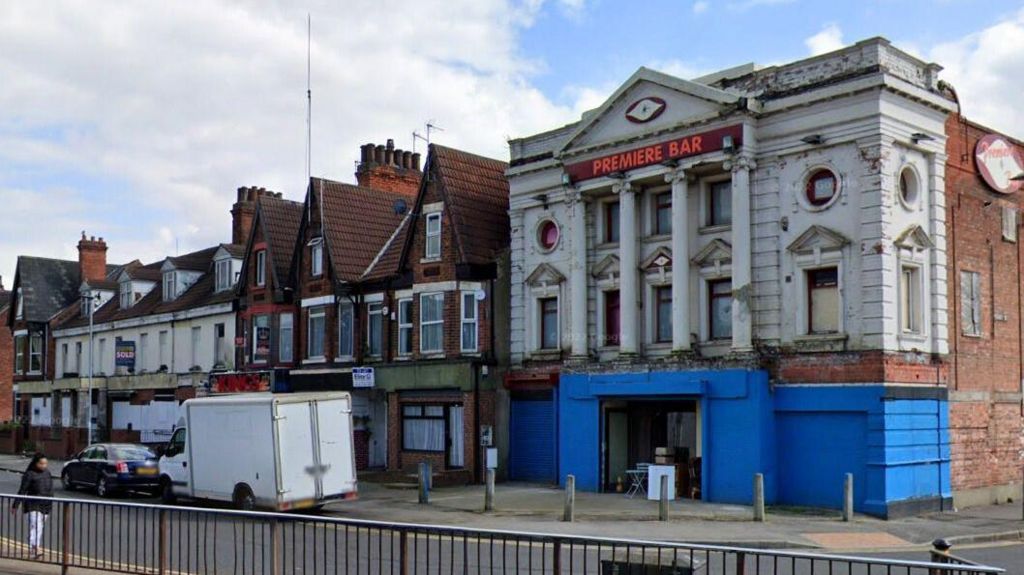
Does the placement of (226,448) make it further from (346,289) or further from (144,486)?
(346,289)

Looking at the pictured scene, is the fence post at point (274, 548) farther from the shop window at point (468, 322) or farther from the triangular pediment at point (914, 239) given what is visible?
the shop window at point (468, 322)

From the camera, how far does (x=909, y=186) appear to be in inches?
961

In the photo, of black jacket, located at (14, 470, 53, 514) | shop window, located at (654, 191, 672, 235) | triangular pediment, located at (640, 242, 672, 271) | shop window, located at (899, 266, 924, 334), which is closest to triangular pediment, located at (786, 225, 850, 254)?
shop window, located at (899, 266, 924, 334)

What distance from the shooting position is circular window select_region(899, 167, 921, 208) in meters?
24.3

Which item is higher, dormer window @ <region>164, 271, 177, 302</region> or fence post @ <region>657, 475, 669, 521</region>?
dormer window @ <region>164, 271, 177, 302</region>

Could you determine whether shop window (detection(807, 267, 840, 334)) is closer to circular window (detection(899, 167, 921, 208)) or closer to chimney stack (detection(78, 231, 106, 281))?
circular window (detection(899, 167, 921, 208))

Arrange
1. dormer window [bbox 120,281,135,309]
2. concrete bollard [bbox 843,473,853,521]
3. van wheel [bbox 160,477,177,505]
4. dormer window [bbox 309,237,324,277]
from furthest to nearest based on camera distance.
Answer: dormer window [bbox 120,281,135,309], dormer window [bbox 309,237,324,277], van wheel [bbox 160,477,177,505], concrete bollard [bbox 843,473,853,521]

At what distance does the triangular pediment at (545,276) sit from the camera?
99.2ft

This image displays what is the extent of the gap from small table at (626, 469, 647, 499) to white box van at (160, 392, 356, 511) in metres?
7.53

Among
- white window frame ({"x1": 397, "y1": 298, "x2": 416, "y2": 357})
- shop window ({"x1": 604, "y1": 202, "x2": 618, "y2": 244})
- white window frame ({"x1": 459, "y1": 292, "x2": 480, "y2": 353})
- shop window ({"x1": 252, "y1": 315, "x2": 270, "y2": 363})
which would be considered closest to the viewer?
shop window ({"x1": 604, "y1": 202, "x2": 618, "y2": 244})

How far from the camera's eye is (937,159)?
80.9 ft

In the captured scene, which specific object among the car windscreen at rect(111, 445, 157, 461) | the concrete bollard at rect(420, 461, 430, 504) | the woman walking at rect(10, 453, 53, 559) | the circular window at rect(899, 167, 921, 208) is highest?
the circular window at rect(899, 167, 921, 208)

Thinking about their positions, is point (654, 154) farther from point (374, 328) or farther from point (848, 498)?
point (374, 328)

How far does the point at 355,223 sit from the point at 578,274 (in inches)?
420
